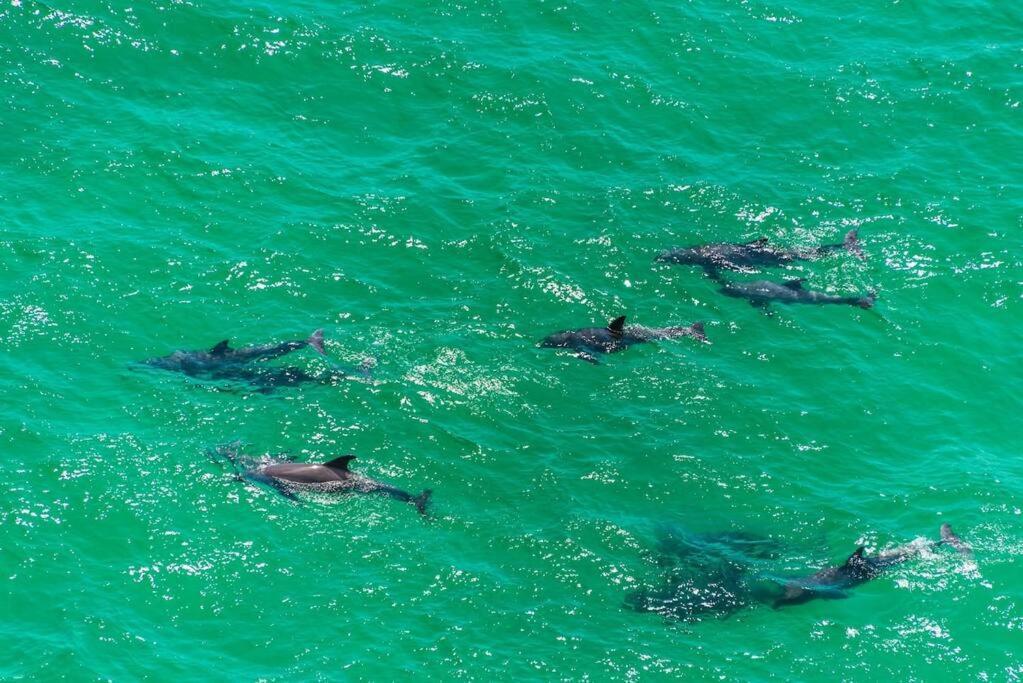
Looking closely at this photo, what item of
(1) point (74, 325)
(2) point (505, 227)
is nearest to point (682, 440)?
(2) point (505, 227)

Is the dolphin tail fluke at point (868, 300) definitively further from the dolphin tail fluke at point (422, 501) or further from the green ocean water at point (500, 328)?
the dolphin tail fluke at point (422, 501)

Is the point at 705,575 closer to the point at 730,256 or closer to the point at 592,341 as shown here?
the point at 592,341

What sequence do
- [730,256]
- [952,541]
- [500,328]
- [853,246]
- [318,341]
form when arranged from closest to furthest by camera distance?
1. [952,541]
2. [318,341]
3. [500,328]
4. [730,256]
5. [853,246]

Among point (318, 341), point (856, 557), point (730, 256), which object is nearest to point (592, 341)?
point (730, 256)

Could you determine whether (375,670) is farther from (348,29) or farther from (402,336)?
(348,29)

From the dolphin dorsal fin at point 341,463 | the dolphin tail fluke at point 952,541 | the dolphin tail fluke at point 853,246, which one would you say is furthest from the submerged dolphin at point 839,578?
the dolphin tail fluke at point 853,246

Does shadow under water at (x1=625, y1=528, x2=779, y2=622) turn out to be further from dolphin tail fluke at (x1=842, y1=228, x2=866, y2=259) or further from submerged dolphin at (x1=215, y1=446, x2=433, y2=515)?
dolphin tail fluke at (x1=842, y1=228, x2=866, y2=259)
